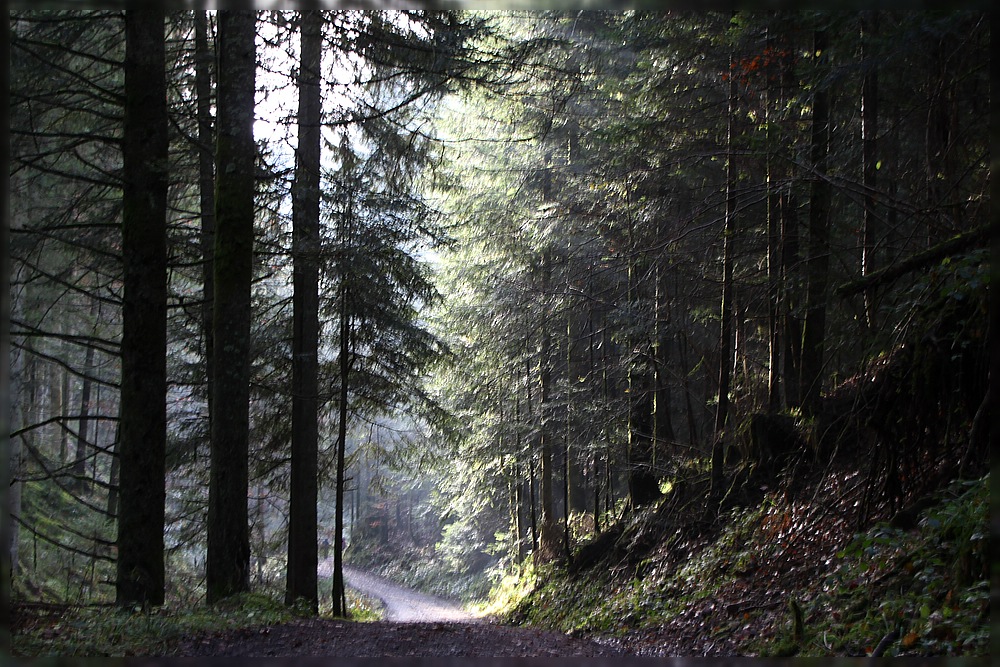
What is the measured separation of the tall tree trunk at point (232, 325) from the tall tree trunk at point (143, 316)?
0.87 m

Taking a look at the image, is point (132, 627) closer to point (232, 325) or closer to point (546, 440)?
point (232, 325)

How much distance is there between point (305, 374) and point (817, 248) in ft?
30.8

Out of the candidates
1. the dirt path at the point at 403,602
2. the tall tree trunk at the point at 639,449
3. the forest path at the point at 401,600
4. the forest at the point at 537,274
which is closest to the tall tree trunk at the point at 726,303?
the forest at the point at 537,274

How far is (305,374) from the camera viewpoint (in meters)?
13.0

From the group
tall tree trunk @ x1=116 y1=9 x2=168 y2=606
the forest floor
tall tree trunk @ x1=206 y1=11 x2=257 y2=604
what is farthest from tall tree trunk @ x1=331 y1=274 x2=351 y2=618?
tall tree trunk @ x1=116 y1=9 x2=168 y2=606

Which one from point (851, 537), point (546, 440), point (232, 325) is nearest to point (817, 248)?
point (851, 537)

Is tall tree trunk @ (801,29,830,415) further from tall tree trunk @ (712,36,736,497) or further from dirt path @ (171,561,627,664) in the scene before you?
dirt path @ (171,561,627,664)

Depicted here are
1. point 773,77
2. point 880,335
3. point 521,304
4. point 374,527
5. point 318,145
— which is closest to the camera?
point 880,335

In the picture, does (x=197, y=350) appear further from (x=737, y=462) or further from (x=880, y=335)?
(x=880, y=335)

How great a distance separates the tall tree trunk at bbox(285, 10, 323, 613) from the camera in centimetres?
1255

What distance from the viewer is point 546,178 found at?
19250mm

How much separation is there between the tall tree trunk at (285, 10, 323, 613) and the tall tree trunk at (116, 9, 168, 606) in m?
4.42

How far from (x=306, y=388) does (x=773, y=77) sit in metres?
10.4

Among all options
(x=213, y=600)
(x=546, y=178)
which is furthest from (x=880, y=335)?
(x=546, y=178)
